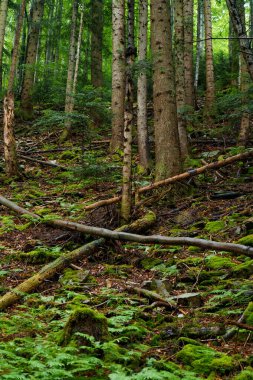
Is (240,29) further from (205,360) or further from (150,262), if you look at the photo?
(205,360)

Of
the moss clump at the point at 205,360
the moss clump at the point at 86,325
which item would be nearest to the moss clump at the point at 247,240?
the moss clump at the point at 205,360

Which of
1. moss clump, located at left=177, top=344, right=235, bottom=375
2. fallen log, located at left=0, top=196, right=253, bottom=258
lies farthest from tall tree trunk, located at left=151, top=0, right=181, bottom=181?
moss clump, located at left=177, top=344, right=235, bottom=375

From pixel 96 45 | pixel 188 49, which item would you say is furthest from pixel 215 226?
pixel 96 45

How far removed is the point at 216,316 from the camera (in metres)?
4.26

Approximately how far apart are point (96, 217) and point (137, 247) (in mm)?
1490

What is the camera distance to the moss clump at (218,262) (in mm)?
5613

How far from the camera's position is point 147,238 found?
6.06 m

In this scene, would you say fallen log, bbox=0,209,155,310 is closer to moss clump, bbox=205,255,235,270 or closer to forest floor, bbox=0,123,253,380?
forest floor, bbox=0,123,253,380

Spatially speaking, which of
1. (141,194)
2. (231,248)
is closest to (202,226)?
(141,194)

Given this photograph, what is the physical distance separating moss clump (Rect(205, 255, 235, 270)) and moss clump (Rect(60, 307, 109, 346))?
7.77 feet

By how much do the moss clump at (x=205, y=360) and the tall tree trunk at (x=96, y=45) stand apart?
16064 millimetres

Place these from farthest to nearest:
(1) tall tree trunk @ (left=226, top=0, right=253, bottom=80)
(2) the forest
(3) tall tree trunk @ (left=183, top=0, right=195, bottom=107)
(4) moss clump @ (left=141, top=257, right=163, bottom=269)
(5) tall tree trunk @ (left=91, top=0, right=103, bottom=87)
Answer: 1. (5) tall tree trunk @ (left=91, top=0, right=103, bottom=87)
2. (3) tall tree trunk @ (left=183, top=0, right=195, bottom=107)
3. (4) moss clump @ (left=141, top=257, right=163, bottom=269)
4. (1) tall tree trunk @ (left=226, top=0, right=253, bottom=80)
5. (2) the forest

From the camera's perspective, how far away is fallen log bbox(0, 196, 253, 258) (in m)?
4.94

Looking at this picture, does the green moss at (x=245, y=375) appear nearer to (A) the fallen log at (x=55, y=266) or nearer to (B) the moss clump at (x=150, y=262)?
(A) the fallen log at (x=55, y=266)
